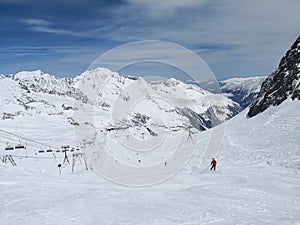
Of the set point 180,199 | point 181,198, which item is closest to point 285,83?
point 181,198

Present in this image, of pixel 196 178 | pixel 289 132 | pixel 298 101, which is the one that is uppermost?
pixel 298 101

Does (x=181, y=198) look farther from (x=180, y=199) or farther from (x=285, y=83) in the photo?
(x=285, y=83)

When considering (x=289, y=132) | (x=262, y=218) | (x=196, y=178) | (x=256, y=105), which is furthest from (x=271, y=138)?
(x=262, y=218)

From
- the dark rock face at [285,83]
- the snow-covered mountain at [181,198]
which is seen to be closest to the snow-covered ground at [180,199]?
the snow-covered mountain at [181,198]

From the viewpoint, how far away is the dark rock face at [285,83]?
63.5 meters

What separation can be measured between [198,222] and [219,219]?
1.10 metres

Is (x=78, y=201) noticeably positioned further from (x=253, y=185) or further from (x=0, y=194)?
(x=253, y=185)

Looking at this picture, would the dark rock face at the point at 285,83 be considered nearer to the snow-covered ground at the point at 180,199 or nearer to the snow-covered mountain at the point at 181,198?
the snow-covered ground at the point at 180,199

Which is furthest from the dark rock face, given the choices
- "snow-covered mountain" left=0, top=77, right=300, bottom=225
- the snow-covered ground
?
"snow-covered mountain" left=0, top=77, right=300, bottom=225

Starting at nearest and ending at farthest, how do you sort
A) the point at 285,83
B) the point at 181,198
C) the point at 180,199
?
1. the point at 180,199
2. the point at 181,198
3. the point at 285,83

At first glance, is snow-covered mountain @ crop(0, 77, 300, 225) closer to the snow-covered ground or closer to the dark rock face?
the snow-covered ground

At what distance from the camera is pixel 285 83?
222 feet

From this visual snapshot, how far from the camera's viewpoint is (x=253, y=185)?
24.5 m

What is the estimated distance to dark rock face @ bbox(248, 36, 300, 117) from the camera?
63.5 metres
